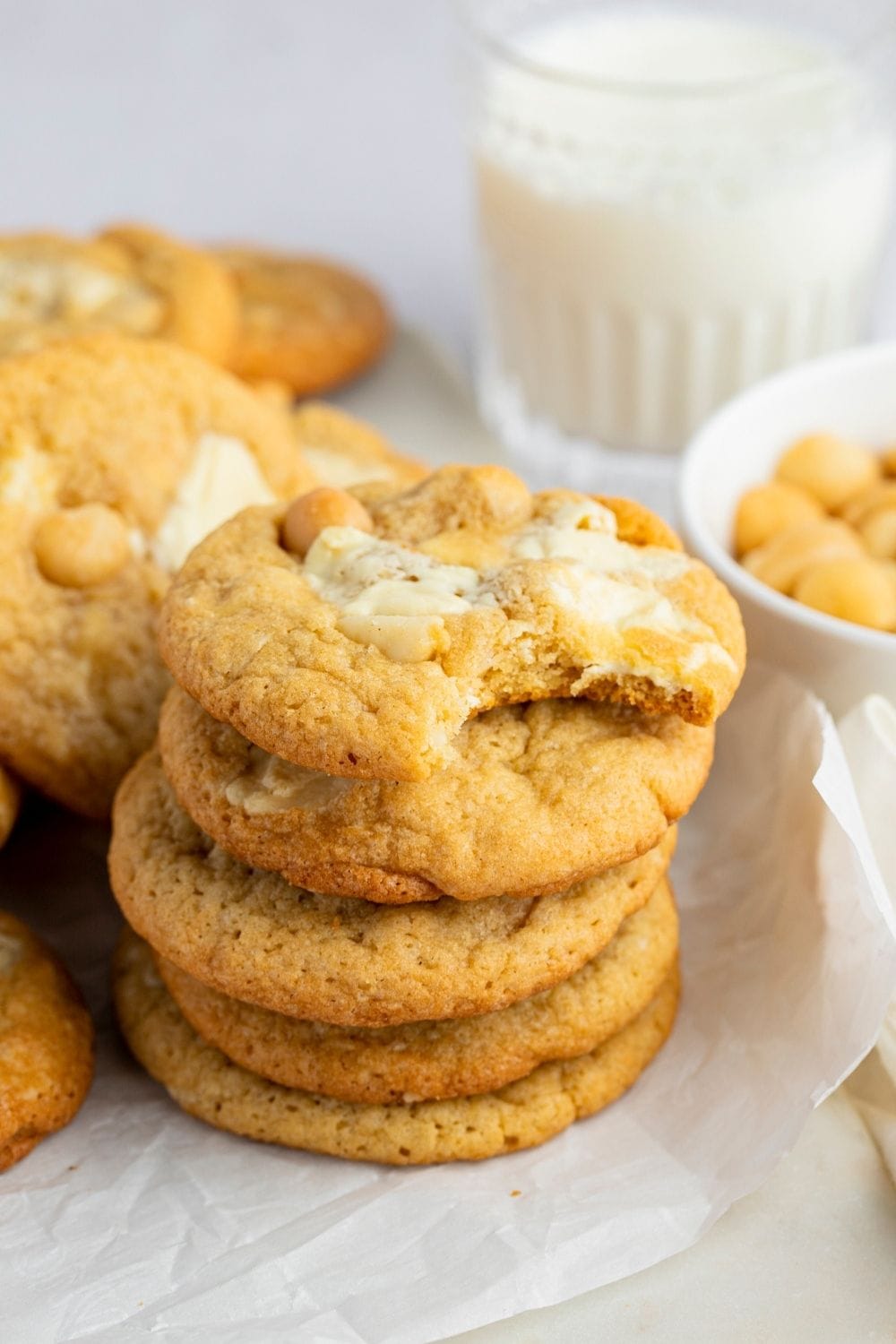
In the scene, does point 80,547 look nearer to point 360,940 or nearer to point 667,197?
point 360,940

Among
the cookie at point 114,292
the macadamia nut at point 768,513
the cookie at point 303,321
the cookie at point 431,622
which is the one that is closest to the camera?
the cookie at point 431,622

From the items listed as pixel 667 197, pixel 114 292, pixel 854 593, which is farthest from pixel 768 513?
pixel 114 292

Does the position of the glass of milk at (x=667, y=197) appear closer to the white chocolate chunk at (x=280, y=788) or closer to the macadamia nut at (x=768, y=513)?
the macadamia nut at (x=768, y=513)

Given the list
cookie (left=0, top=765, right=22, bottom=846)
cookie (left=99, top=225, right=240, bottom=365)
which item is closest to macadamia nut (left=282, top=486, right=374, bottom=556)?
cookie (left=0, top=765, right=22, bottom=846)

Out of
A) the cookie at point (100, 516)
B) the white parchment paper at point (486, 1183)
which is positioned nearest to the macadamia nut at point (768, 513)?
the white parchment paper at point (486, 1183)

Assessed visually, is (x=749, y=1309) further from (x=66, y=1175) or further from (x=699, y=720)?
(x=66, y=1175)

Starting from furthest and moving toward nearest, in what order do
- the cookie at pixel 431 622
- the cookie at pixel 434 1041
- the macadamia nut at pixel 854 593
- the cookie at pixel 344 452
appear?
the cookie at pixel 344 452 < the macadamia nut at pixel 854 593 < the cookie at pixel 434 1041 < the cookie at pixel 431 622
